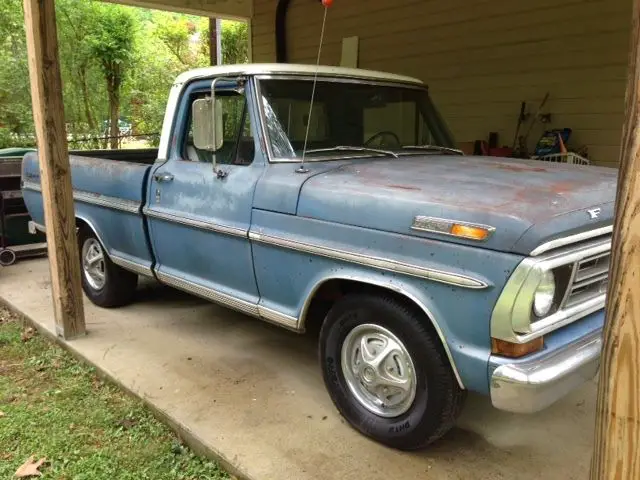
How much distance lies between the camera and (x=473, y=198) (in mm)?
2598

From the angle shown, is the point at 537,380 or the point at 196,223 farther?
→ the point at 196,223

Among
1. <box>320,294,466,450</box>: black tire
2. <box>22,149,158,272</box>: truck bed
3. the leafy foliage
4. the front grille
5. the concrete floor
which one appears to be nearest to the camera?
the front grille

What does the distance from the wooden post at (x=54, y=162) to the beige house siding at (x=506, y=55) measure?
497 cm

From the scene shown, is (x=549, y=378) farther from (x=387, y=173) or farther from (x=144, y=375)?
(x=144, y=375)

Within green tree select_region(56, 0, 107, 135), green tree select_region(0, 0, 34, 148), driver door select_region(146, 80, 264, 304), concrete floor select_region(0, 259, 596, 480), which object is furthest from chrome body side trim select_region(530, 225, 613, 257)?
green tree select_region(0, 0, 34, 148)

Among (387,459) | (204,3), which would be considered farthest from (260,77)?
(204,3)

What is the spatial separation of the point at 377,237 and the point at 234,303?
4.23 ft

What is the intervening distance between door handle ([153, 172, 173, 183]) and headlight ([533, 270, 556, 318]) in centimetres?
264

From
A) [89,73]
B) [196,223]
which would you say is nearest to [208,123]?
[196,223]

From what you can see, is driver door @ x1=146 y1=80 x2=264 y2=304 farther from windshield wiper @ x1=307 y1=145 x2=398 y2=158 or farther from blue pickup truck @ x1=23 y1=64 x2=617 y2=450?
windshield wiper @ x1=307 y1=145 x2=398 y2=158

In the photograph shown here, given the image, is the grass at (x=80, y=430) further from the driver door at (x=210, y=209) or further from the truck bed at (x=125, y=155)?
the truck bed at (x=125, y=155)

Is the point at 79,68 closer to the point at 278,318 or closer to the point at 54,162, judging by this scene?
the point at 54,162

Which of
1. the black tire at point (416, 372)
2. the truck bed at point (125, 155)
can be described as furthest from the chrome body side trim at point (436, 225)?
the truck bed at point (125, 155)

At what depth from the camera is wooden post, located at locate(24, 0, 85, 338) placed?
3977mm
